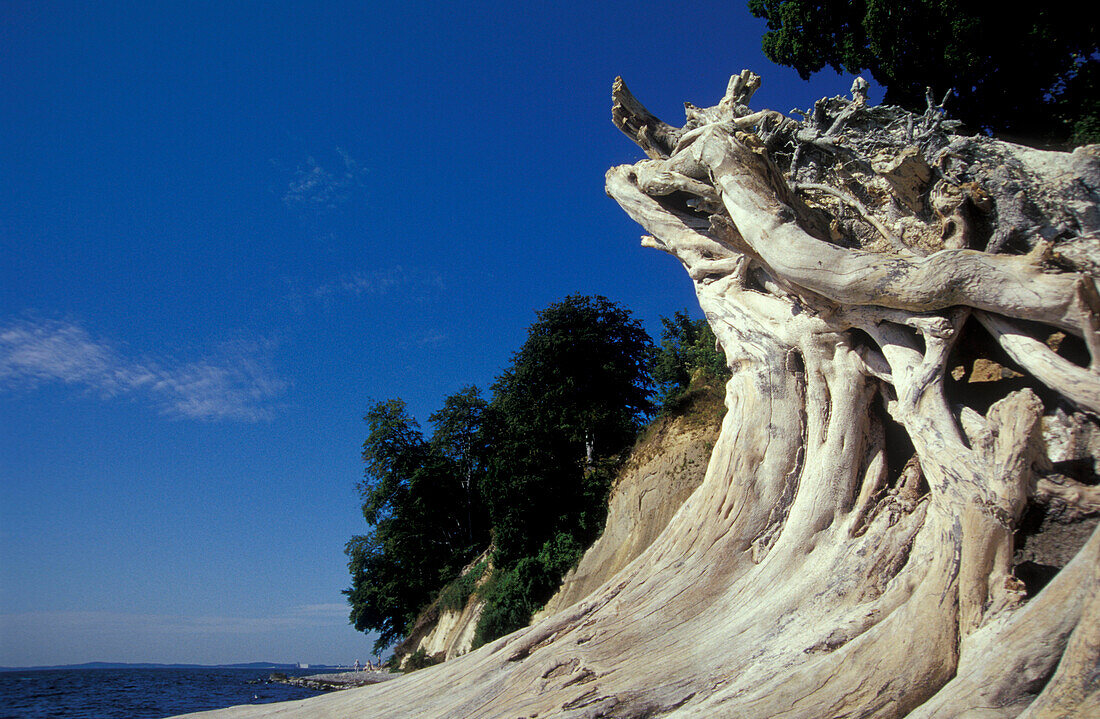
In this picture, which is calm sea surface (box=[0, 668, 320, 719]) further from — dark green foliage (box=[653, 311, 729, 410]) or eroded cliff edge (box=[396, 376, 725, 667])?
dark green foliage (box=[653, 311, 729, 410])

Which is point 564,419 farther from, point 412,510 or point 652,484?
point 412,510

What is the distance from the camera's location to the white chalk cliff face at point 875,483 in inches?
170

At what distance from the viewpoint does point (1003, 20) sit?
1316 centimetres

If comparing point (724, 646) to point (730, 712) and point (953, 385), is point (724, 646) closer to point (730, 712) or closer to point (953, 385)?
point (730, 712)

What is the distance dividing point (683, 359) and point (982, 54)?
45.6 ft

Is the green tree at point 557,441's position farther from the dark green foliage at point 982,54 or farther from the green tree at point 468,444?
the dark green foliage at point 982,54

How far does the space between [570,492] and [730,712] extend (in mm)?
15823

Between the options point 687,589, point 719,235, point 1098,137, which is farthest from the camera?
point 1098,137

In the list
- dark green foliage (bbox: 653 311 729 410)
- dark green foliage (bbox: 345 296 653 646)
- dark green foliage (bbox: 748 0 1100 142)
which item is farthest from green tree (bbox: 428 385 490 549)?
dark green foliage (bbox: 748 0 1100 142)

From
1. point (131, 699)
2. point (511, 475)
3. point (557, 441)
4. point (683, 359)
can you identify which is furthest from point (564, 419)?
point (131, 699)

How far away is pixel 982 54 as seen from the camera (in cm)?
1347

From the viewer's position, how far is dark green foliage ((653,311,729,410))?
18266 millimetres

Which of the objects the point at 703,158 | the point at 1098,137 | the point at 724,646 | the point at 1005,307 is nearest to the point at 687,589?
the point at 724,646

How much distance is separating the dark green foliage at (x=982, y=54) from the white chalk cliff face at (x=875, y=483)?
7.29 m
